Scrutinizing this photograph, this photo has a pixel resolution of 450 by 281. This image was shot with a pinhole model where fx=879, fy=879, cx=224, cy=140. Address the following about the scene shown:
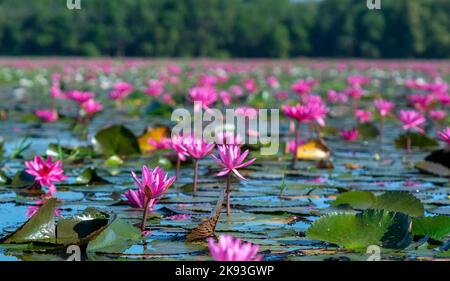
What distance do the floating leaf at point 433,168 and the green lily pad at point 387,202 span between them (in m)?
1.26

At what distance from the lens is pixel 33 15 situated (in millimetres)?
53750

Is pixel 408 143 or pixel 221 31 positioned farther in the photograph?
pixel 221 31

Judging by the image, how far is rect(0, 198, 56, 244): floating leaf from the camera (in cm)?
298

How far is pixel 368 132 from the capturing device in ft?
22.7

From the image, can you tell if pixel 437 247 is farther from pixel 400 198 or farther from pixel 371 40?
pixel 371 40

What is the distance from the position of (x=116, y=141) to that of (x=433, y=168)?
2.02m

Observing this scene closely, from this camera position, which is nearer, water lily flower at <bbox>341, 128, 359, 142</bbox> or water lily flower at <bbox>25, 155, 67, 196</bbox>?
water lily flower at <bbox>25, 155, 67, 196</bbox>

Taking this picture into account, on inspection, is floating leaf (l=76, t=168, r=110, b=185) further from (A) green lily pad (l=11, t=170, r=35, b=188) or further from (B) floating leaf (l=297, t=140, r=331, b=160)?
(B) floating leaf (l=297, t=140, r=331, b=160)

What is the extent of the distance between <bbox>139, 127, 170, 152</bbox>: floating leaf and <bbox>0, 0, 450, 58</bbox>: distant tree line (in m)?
42.9

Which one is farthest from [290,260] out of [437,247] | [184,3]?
[184,3]

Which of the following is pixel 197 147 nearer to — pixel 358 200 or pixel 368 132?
pixel 358 200

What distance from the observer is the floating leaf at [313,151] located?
5.68m

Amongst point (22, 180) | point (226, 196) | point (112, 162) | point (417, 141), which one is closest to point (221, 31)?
point (417, 141)

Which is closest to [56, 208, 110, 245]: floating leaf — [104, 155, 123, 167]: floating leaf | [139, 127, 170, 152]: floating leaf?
[104, 155, 123, 167]: floating leaf
